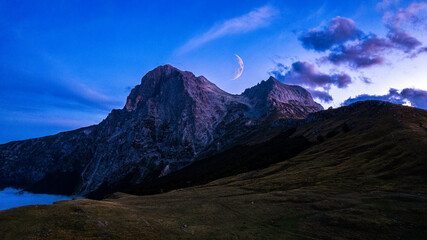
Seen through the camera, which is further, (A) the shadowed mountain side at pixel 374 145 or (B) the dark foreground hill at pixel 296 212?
(A) the shadowed mountain side at pixel 374 145

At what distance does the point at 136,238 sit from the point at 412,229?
156 feet

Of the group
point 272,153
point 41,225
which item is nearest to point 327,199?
point 41,225

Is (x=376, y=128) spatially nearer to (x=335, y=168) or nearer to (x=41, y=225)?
(x=335, y=168)

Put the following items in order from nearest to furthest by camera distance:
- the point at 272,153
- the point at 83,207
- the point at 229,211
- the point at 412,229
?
the point at 412,229 → the point at 83,207 → the point at 229,211 → the point at 272,153

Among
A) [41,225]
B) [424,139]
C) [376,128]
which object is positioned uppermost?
[376,128]

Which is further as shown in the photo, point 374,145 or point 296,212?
point 374,145

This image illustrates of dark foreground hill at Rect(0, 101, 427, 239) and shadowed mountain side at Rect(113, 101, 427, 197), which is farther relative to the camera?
shadowed mountain side at Rect(113, 101, 427, 197)

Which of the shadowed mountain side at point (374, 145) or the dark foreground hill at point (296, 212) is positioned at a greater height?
the shadowed mountain side at point (374, 145)

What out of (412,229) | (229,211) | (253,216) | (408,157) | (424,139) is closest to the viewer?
(412,229)

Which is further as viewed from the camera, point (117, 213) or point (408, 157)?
point (408, 157)

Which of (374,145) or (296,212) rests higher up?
(374,145)

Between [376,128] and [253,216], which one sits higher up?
[376,128]

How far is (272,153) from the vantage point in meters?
190

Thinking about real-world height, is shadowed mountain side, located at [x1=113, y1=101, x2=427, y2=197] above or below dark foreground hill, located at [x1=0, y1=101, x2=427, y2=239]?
above
